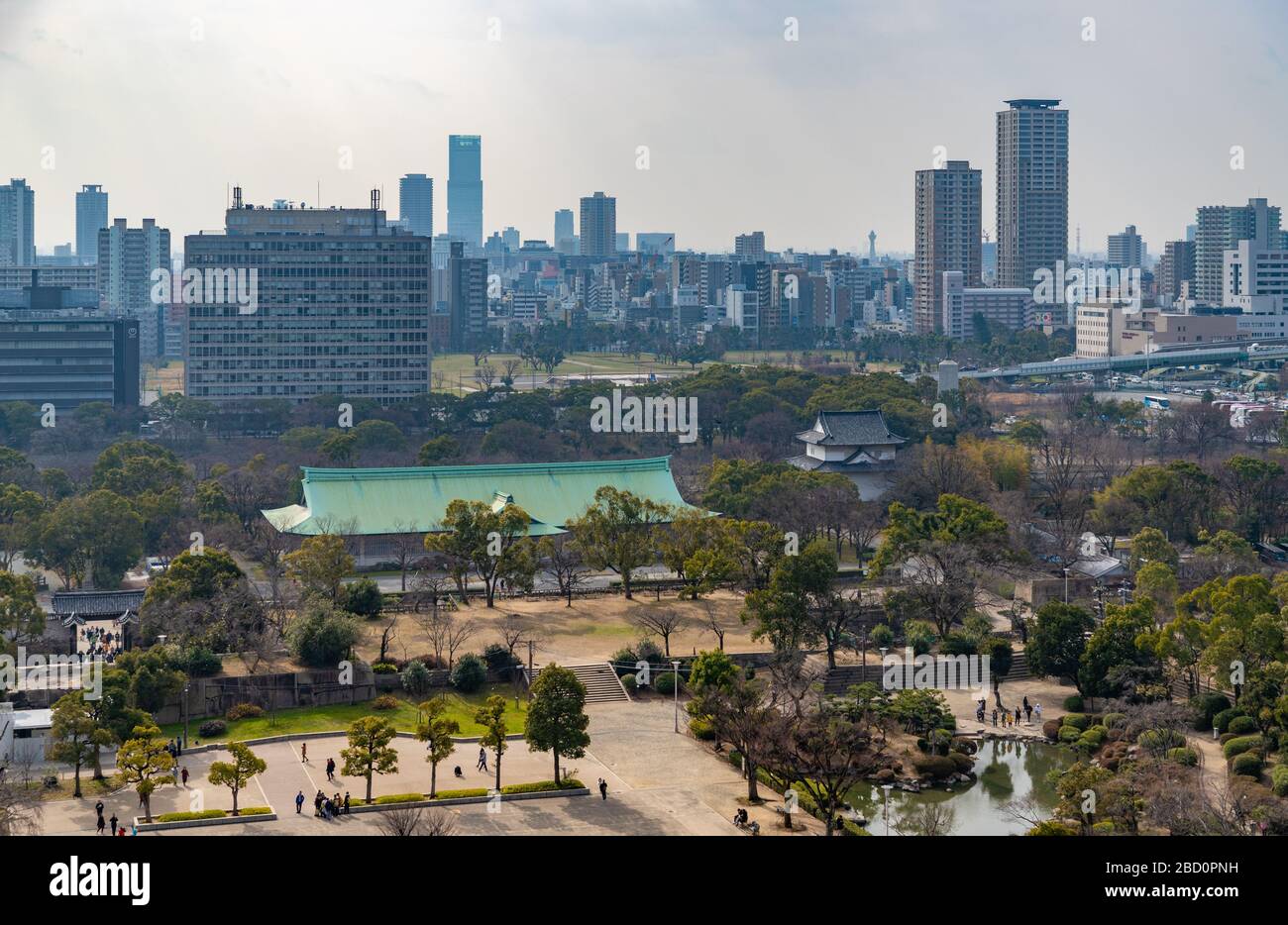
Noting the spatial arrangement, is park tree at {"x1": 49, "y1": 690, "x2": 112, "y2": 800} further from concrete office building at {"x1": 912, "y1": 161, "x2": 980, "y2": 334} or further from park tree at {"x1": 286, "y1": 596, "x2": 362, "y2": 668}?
concrete office building at {"x1": 912, "y1": 161, "x2": 980, "y2": 334}

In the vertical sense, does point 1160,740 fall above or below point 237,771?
below

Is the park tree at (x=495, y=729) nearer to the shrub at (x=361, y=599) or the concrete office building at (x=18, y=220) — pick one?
the shrub at (x=361, y=599)

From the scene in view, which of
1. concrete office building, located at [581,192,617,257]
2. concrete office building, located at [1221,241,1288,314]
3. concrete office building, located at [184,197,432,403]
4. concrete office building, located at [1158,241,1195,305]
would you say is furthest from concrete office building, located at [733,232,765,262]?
concrete office building, located at [184,197,432,403]

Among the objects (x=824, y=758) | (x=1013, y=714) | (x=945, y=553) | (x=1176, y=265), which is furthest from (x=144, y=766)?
(x=1176, y=265)

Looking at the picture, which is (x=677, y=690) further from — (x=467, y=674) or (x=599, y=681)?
(x=467, y=674)
